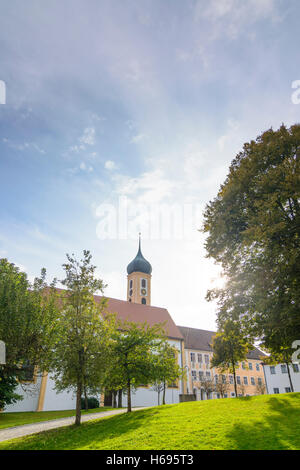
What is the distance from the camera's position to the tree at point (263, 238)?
593 inches

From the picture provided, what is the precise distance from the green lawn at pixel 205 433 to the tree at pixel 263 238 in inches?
155

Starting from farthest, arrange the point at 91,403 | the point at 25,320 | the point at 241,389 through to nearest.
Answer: the point at 241,389
the point at 91,403
the point at 25,320

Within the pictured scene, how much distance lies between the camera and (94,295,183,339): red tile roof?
48547 mm

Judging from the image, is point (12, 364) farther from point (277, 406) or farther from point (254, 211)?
point (254, 211)

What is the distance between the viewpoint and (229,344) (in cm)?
2712

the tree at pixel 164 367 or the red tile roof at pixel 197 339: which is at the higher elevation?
the red tile roof at pixel 197 339

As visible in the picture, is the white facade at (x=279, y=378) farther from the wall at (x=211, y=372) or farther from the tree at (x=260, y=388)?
the tree at (x=260, y=388)

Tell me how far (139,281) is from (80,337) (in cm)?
4994

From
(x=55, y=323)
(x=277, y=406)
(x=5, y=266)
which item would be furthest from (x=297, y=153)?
(x=5, y=266)

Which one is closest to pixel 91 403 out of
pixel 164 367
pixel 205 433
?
pixel 164 367

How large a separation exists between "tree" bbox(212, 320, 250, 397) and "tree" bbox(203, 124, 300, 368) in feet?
2.00

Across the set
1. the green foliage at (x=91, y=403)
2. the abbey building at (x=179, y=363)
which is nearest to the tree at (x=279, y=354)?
the abbey building at (x=179, y=363)

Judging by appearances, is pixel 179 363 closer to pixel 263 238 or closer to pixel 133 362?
pixel 133 362

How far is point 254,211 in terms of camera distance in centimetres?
1800
